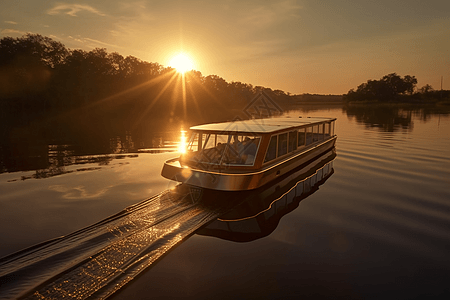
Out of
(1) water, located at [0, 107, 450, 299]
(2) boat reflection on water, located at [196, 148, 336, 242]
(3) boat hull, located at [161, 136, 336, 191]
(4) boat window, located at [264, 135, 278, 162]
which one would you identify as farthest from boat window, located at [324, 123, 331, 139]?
(3) boat hull, located at [161, 136, 336, 191]

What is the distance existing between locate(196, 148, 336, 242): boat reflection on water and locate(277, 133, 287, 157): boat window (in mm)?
1278

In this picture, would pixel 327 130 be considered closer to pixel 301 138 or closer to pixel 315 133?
pixel 315 133

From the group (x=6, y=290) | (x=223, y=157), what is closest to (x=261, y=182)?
(x=223, y=157)

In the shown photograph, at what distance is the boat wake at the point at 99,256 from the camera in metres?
4.71

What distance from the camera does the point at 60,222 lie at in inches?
299

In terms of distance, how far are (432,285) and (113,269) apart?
6478 millimetres

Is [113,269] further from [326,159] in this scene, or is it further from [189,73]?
[189,73]

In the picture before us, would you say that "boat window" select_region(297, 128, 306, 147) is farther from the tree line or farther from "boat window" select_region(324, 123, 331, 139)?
the tree line

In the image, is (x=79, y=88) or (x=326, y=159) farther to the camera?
(x=79, y=88)

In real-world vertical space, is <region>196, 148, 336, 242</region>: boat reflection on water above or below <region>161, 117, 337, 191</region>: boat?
below

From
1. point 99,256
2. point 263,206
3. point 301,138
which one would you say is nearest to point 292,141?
point 301,138

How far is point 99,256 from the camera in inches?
222

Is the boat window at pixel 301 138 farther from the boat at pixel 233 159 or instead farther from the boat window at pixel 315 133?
the boat window at pixel 315 133

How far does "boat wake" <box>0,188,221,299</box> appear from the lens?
4.71 m
